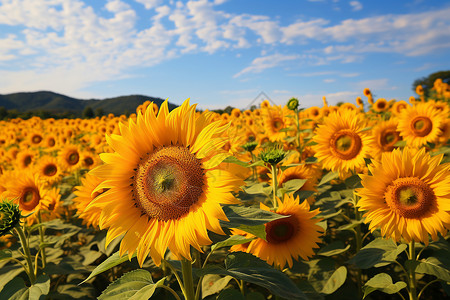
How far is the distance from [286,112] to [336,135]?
2384 mm

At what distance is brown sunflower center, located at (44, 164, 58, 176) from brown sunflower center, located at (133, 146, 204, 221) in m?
4.47

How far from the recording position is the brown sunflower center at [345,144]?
3.40 m

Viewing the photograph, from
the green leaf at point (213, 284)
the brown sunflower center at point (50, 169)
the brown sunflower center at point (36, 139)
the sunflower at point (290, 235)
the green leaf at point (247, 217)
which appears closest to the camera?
the green leaf at point (247, 217)

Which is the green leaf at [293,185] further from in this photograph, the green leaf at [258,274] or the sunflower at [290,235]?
the green leaf at [258,274]

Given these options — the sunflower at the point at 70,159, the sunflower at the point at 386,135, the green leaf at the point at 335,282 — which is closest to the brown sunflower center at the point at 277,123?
the sunflower at the point at 386,135

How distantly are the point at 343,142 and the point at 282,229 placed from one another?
1.48 m

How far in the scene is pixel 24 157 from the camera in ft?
20.2

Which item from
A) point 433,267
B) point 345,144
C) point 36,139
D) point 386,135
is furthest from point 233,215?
point 36,139

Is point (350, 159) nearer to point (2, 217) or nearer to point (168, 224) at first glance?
point (168, 224)

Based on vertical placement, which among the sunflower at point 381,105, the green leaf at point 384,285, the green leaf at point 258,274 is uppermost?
the sunflower at point 381,105

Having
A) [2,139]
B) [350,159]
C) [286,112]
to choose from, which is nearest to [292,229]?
[350,159]

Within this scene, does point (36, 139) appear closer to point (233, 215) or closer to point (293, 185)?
point (293, 185)

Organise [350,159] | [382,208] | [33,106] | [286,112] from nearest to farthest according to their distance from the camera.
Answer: [382,208], [350,159], [286,112], [33,106]

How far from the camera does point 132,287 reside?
1.49 m
